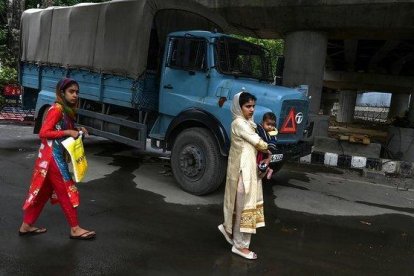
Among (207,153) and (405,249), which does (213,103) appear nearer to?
(207,153)

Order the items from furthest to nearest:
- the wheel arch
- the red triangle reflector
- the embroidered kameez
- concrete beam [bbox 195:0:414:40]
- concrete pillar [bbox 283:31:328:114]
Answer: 1. concrete pillar [bbox 283:31:328:114]
2. concrete beam [bbox 195:0:414:40]
3. the red triangle reflector
4. the wheel arch
5. the embroidered kameez

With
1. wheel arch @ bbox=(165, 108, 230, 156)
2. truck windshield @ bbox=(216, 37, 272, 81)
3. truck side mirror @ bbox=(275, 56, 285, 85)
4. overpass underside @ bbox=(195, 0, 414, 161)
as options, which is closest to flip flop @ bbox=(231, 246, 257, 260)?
wheel arch @ bbox=(165, 108, 230, 156)

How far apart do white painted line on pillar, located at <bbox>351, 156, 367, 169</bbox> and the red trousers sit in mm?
7040

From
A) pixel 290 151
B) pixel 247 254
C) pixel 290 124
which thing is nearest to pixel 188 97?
pixel 290 124

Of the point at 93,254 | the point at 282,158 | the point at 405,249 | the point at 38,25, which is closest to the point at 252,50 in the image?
the point at 282,158

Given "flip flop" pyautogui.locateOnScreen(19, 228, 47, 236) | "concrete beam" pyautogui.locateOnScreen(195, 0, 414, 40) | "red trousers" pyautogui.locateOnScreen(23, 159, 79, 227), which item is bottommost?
"flip flop" pyautogui.locateOnScreen(19, 228, 47, 236)

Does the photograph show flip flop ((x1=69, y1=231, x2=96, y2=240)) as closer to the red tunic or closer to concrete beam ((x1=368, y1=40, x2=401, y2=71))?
the red tunic

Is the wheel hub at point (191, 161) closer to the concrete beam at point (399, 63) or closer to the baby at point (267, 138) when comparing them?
the baby at point (267, 138)

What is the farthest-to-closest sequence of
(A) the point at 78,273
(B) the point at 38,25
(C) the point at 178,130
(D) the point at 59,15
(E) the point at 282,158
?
(B) the point at 38,25, (D) the point at 59,15, (C) the point at 178,130, (E) the point at 282,158, (A) the point at 78,273

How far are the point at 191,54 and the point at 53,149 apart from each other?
3.14 metres

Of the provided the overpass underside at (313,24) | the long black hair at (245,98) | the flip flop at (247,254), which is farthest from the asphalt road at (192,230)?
the overpass underside at (313,24)

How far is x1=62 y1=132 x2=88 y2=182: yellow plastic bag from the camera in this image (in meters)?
3.90

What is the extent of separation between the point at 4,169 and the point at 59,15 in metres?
3.78

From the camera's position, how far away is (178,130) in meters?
6.61
